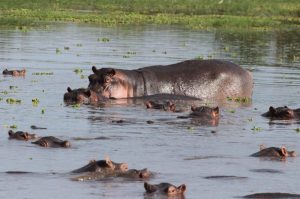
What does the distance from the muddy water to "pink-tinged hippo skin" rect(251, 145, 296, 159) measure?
17cm

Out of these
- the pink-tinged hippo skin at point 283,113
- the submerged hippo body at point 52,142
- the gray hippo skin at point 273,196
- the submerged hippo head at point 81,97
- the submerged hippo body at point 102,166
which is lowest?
the gray hippo skin at point 273,196

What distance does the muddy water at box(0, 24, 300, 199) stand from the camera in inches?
406

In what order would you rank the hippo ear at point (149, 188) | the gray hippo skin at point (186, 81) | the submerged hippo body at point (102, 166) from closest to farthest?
the hippo ear at point (149, 188) < the submerged hippo body at point (102, 166) < the gray hippo skin at point (186, 81)

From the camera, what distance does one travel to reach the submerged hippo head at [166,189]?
9630 mm

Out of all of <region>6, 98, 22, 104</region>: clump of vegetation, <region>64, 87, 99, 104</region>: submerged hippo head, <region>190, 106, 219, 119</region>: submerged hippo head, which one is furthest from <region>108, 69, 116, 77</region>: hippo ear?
<region>190, 106, 219, 119</region>: submerged hippo head

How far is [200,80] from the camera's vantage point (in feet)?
61.6

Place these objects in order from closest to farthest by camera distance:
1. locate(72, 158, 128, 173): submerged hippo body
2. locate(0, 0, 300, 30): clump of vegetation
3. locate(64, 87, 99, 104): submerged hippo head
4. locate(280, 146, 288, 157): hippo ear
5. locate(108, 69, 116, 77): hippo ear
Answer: locate(72, 158, 128, 173): submerged hippo body < locate(280, 146, 288, 157): hippo ear < locate(64, 87, 99, 104): submerged hippo head < locate(108, 69, 116, 77): hippo ear < locate(0, 0, 300, 30): clump of vegetation

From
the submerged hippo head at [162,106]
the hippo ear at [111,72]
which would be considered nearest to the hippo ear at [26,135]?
the submerged hippo head at [162,106]

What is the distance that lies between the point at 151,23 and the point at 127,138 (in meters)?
31.0

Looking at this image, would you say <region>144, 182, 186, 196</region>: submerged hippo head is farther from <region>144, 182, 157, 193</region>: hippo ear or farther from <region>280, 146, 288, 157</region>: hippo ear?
<region>280, 146, 288, 157</region>: hippo ear

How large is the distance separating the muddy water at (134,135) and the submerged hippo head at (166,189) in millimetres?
179

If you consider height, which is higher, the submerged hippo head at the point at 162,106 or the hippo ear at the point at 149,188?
the submerged hippo head at the point at 162,106

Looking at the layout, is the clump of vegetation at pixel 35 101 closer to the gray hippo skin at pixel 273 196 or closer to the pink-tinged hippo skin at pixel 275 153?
the pink-tinged hippo skin at pixel 275 153

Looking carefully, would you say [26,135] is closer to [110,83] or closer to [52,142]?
[52,142]
